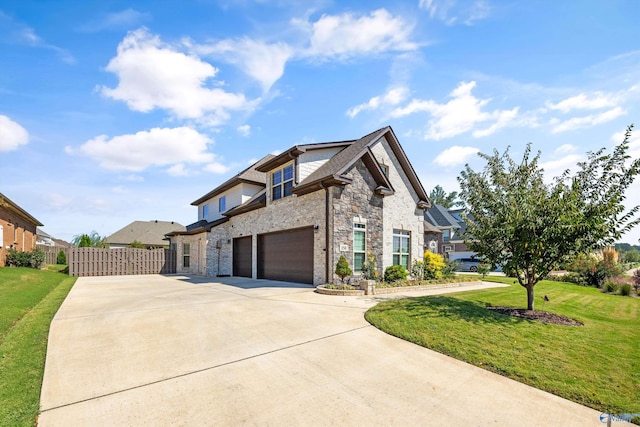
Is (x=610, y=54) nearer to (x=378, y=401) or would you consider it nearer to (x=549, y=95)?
(x=549, y=95)

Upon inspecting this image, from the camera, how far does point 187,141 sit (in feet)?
50.3

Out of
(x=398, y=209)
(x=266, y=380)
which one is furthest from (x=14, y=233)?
(x=266, y=380)

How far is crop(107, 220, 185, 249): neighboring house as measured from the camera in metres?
39.4

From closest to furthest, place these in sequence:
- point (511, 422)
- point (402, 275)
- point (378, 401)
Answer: point (511, 422) < point (378, 401) < point (402, 275)

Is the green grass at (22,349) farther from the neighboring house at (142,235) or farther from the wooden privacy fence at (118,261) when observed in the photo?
the neighboring house at (142,235)

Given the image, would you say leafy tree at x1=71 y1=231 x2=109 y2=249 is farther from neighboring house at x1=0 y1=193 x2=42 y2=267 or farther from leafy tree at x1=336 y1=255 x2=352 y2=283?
leafy tree at x1=336 y1=255 x2=352 y2=283

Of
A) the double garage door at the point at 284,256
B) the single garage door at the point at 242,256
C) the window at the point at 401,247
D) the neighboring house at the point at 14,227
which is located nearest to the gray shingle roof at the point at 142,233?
the neighboring house at the point at 14,227

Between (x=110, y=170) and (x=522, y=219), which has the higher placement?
(x=110, y=170)

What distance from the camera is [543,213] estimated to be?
7.30 metres

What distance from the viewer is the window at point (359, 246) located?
44.2 ft

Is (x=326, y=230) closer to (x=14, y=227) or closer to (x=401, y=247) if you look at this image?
(x=401, y=247)

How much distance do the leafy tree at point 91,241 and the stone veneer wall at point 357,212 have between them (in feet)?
89.6

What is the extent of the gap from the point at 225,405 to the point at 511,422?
3.18m

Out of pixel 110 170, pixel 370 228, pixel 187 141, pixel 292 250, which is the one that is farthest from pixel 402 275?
pixel 110 170
